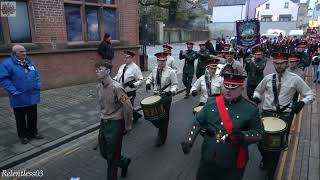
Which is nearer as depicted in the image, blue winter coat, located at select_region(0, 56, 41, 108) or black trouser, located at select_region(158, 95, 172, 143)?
blue winter coat, located at select_region(0, 56, 41, 108)

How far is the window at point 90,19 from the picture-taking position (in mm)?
11977

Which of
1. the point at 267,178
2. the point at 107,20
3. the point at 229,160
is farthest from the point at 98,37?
the point at 229,160

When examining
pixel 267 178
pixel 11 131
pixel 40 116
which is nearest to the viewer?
pixel 267 178

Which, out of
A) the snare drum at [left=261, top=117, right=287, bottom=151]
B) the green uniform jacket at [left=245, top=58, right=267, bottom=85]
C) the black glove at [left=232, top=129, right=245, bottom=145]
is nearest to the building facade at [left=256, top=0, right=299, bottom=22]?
the green uniform jacket at [left=245, top=58, right=267, bottom=85]

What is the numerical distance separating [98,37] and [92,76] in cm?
179

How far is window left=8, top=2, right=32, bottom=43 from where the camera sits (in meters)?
10.1

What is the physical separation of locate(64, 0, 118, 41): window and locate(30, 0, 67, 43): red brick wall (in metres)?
0.46

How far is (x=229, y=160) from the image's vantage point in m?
3.37

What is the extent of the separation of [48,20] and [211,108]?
9.18 meters

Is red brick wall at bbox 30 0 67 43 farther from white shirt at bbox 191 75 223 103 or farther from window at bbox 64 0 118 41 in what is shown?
white shirt at bbox 191 75 223 103

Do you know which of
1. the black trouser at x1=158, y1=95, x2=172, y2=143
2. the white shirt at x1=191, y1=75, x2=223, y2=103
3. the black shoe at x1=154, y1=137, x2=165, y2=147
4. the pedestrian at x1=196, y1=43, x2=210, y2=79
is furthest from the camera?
the pedestrian at x1=196, y1=43, x2=210, y2=79

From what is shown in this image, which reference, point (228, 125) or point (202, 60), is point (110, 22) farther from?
point (228, 125)

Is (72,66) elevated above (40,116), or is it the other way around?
(72,66)

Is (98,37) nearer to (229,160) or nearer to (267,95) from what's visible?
(267,95)
